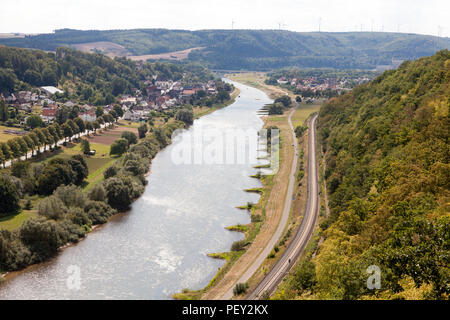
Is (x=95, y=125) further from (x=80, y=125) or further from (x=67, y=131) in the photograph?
(x=67, y=131)

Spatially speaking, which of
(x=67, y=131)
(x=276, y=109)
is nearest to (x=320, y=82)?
(x=276, y=109)

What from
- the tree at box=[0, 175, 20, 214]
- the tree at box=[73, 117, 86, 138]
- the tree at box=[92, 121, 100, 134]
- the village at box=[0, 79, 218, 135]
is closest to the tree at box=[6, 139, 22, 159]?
the tree at box=[0, 175, 20, 214]

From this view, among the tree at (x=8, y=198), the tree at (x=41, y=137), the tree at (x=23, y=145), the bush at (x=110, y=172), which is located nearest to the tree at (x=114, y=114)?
the tree at (x=41, y=137)

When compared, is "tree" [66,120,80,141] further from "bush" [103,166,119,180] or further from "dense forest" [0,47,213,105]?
"dense forest" [0,47,213,105]

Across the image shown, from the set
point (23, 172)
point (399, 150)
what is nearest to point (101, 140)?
point (23, 172)

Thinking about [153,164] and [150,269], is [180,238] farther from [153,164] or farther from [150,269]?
[153,164]

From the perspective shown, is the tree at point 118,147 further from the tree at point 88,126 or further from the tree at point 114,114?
the tree at point 114,114
